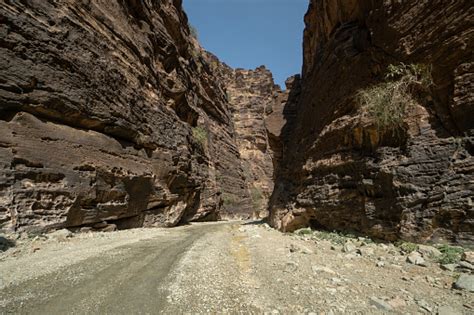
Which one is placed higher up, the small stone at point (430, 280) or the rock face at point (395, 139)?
the rock face at point (395, 139)

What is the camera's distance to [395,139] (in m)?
5.91

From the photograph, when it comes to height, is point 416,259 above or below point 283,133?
below

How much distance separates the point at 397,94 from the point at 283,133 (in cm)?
1080

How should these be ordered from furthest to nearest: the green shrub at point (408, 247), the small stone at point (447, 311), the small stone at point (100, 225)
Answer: the small stone at point (100, 225) < the green shrub at point (408, 247) < the small stone at point (447, 311)

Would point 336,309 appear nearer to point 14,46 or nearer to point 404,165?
point 404,165

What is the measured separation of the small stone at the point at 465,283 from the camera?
2867mm

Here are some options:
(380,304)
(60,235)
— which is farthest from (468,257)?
(60,235)

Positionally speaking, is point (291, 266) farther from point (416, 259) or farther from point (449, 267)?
point (449, 267)

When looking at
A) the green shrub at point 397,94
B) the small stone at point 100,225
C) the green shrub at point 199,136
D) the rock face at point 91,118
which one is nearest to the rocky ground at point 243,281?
the rock face at point 91,118

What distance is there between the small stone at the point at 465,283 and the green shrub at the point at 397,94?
147 inches

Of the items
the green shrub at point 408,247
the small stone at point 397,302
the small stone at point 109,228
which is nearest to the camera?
the small stone at point 397,302

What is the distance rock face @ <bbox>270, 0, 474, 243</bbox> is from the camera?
4.66 metres

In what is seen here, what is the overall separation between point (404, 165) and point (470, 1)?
11.9 feet

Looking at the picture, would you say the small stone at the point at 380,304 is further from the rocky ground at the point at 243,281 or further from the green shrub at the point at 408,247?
the green shrub at the point at 408,247
